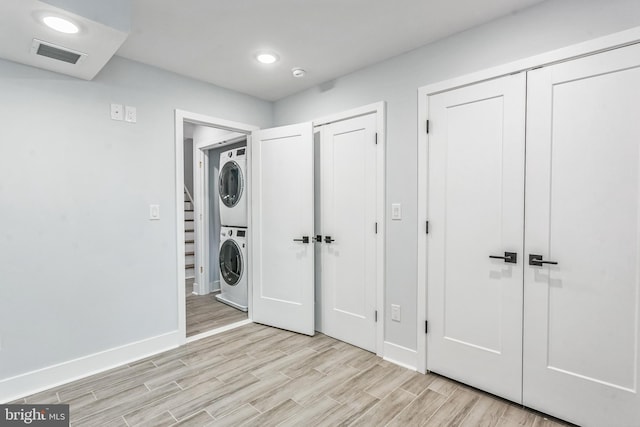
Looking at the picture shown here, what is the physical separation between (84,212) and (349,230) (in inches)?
81.0

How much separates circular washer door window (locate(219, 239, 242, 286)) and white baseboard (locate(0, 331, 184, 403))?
1201 mm

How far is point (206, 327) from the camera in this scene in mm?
3203

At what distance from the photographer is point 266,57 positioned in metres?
2.49

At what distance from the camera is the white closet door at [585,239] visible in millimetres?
1575

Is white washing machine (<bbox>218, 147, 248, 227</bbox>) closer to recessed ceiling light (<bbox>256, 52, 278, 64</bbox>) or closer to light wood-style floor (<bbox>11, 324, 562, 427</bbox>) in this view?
recessed ceiling light (<bbox>256, 52, 278, 64</bbox>)

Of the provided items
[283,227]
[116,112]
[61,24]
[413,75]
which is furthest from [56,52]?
[413,75]

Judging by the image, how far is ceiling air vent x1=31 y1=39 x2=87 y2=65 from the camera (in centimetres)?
182

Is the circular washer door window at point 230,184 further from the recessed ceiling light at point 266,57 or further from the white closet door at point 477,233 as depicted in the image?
the white closet door at point 477,233

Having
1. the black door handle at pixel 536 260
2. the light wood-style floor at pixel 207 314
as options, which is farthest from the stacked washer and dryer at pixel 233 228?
the black door handle at pixel 536 260

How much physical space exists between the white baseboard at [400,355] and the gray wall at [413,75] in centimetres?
4

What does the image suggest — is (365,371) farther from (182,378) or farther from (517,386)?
(182,378)

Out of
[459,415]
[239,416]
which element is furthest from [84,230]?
[459,415]

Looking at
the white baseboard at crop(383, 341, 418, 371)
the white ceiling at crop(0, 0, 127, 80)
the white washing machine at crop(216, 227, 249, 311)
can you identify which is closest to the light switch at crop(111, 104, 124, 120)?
the white ceiling at crop(0, 0, 127, 80)

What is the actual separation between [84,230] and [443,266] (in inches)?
103
